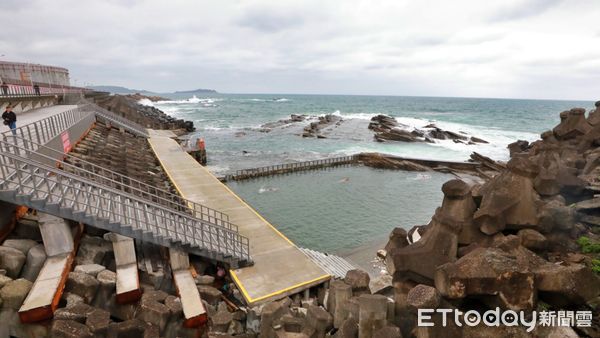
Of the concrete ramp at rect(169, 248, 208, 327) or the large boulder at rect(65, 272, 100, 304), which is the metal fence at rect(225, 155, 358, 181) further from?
the large boulder at rect(65, 272, 100, 304)

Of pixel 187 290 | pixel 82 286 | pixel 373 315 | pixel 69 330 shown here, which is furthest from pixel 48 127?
pixel 373 315

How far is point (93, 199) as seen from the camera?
34.2 feet

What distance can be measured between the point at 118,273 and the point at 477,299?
895 centimetres

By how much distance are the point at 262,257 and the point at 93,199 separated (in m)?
6.12

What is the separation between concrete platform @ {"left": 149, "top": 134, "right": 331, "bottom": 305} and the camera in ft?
33.2

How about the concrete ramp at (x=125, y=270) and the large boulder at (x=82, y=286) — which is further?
the concrete ramp at (x=125, y=270)

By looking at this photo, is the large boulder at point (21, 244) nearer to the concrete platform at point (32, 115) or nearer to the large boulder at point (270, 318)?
the large boulder at point (270, 318)

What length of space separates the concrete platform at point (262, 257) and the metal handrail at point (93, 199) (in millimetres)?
713

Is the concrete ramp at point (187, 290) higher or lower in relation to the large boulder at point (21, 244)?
lower

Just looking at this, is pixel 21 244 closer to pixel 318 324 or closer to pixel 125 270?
pixel 125 270

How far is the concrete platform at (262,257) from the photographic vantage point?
1013 centimetres

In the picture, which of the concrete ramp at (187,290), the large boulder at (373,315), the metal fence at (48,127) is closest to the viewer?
the large boulder at (373,315)

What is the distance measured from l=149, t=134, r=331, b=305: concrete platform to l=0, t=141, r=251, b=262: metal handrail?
71 cm

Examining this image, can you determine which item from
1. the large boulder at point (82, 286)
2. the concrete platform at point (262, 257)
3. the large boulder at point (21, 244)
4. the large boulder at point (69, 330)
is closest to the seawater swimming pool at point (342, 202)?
the concrete platform at point (262, 257)
